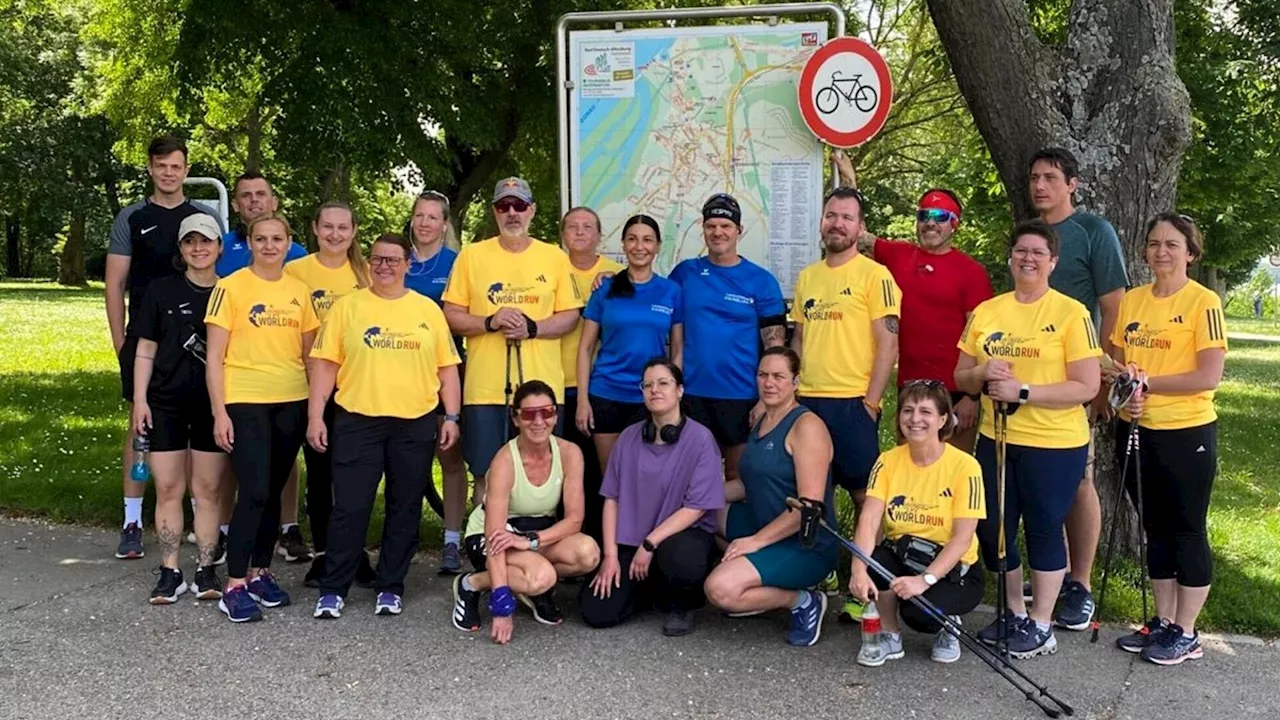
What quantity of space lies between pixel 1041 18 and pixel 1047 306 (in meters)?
8.89

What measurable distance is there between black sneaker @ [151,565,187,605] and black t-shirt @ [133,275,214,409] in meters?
0.81

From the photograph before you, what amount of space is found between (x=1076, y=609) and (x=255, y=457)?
12.6 feet

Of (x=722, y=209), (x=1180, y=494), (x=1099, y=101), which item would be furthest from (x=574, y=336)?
(x=1099, y=101)

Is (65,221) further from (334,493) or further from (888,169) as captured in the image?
(334,493)

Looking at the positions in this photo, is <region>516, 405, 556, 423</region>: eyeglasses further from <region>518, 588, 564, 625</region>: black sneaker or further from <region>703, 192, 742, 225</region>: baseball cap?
<region>703, 192, 742, 225</region>: baseball cap

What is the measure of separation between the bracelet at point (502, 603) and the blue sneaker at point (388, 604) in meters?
0.58

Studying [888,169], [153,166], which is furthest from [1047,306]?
[888,169]

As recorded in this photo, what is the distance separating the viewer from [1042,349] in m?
4.48

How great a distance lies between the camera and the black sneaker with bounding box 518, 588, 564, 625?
5000mm

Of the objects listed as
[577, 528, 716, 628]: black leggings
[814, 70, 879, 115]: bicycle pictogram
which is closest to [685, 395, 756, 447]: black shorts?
[577, 528, 716, 628]: black leggings

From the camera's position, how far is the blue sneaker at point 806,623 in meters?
4.75

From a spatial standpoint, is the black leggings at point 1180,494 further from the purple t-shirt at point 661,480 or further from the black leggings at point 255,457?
the black leggings at point 255,457

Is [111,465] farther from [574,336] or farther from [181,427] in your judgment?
[574,336]

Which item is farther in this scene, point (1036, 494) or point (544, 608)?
point (544, 608)
